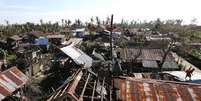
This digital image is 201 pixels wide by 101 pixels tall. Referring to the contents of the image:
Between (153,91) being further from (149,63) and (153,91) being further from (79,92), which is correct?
(149,63)

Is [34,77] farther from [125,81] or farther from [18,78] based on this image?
[125,81]

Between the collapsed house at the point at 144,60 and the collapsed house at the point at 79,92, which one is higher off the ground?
the collapsed house at the point at 79,92


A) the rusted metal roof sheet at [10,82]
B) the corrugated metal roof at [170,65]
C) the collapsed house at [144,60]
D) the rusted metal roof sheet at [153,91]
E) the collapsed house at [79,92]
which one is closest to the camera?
the collapsed house at [79,92]

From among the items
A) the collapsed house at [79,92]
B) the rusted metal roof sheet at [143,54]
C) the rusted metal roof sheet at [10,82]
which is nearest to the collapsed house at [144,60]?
the rusted metal roof sheet at [143,54]

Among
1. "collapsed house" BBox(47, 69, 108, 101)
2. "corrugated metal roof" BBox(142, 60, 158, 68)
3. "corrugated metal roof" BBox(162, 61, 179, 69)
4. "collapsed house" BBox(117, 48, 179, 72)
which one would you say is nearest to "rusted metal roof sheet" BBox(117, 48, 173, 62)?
"collapsed house" BBox(117, 48, 179, 72)

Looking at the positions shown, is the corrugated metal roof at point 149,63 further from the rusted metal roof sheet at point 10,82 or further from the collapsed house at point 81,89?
the rusted metal roof sheet at point 10,82

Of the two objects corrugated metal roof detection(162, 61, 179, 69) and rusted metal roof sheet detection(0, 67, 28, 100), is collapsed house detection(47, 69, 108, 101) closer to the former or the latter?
rusted metal roof sheet detection(0, 67, 28, 100)

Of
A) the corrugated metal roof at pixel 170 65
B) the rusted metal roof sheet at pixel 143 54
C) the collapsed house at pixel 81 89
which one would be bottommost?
the corrugated metal roof at pixel 170 65

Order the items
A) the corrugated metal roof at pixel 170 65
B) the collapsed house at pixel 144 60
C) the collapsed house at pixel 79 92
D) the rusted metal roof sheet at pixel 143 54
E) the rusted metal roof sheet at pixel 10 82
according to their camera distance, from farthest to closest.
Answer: the rusted metal roof sheet at pixel 143 54, the collapsed house at pixel 144 60, the corrugated metal roof at pixel 170 65, the rusted metal roof sheet at pixel 10 82, the collapsed house at pixel 79 92
